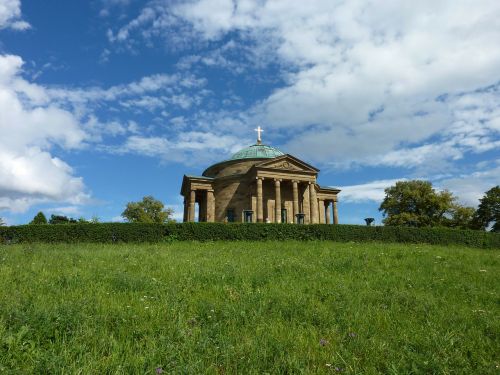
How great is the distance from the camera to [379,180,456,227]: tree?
5859 centimetres

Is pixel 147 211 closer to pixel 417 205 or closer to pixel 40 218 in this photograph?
pixel 40 218

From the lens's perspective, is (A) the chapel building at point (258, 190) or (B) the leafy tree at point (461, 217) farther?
(B) the leafy tree at point (461, 217)

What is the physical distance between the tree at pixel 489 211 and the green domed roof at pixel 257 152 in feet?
116

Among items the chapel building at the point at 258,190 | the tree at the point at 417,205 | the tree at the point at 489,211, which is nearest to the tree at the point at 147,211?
the chapel building at the point at 258,190

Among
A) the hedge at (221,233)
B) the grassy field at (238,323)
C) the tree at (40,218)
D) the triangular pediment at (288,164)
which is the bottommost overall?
the grassy field at (238,323)

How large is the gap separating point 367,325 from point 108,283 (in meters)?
5.35

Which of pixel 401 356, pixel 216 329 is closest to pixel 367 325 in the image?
pixel 401 356

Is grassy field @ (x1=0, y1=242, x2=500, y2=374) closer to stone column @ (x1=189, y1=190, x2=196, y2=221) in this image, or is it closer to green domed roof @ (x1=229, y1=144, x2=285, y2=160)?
stone column @ (x1=189, y1=190, x2=196, y2=221)

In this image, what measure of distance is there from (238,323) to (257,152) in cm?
4339

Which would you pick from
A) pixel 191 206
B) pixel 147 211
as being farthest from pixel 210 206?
pixel 147 211

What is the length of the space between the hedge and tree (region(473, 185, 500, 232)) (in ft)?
116

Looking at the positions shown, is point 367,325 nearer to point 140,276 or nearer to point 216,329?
point 216,329

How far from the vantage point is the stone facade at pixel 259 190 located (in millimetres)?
42781

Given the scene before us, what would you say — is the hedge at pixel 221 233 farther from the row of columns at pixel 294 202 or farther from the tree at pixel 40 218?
the tree at pixel 40 218
